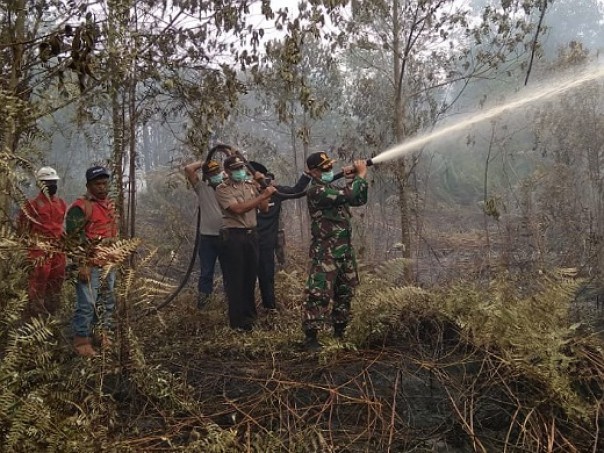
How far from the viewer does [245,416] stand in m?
3.27

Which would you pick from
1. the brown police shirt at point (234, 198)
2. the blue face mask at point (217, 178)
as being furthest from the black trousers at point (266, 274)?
the blue face mask at point (217, 178)

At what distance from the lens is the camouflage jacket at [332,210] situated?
4.39 m

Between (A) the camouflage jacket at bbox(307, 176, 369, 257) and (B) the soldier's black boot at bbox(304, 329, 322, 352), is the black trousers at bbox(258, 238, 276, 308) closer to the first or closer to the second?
(A) the camouflage jacket at bbox(307, 176, 369, 257)

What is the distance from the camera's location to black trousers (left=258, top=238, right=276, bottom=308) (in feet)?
20.3

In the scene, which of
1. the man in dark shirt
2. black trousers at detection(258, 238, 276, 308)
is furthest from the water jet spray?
black trousers at detection(258, 238, 276, 308)

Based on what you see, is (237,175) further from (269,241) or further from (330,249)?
(330,249)

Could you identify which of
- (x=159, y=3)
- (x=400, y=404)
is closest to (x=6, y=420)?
(x=400, y=404)

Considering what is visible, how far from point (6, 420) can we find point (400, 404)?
7.35 feet

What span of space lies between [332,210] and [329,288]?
2.19 ft

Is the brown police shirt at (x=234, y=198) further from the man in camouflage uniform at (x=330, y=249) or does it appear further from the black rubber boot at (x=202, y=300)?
the black rubber boot at (x=202, y=300)

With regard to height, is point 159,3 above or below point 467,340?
above

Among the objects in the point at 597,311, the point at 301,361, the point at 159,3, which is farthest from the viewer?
the point at 597,311

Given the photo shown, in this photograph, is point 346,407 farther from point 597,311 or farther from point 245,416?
point 597,311

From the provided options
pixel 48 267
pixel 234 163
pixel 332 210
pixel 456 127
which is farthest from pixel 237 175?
pixel 456 127
